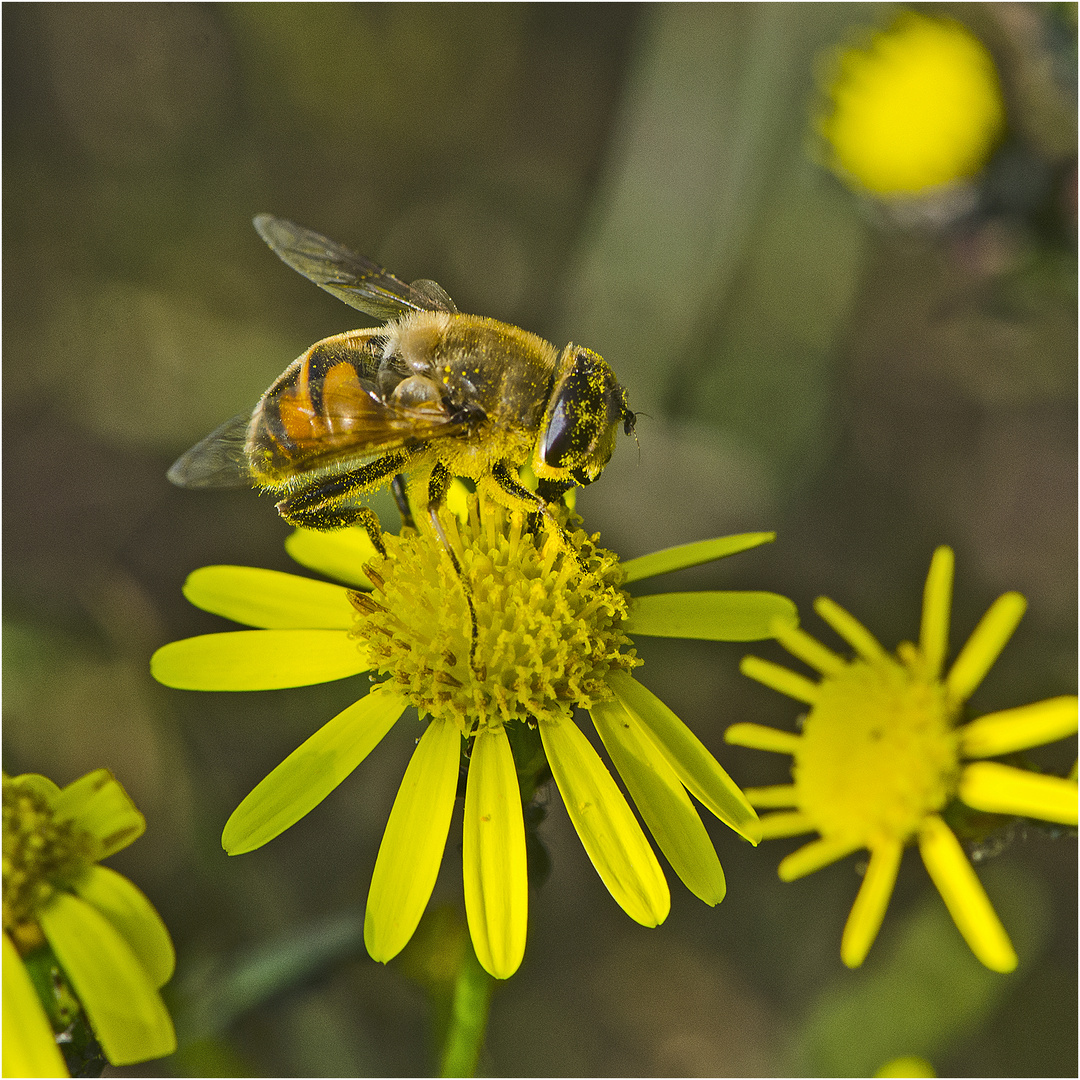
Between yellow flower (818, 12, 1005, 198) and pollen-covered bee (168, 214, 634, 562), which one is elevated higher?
yellow flower (818, 12, 1005, 198)

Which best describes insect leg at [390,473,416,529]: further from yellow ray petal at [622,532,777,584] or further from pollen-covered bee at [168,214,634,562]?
yellow ray petal at [622,532,777,584]

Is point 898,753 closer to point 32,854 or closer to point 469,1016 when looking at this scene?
point 469,1016

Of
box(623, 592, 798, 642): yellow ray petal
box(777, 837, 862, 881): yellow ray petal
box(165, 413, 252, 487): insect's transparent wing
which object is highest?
box(165, 413, 252, 487): insect's transparent wing

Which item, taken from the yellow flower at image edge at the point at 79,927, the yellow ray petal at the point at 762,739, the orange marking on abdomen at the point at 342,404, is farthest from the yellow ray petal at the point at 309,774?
the yellow ray petal at the point at 762,739

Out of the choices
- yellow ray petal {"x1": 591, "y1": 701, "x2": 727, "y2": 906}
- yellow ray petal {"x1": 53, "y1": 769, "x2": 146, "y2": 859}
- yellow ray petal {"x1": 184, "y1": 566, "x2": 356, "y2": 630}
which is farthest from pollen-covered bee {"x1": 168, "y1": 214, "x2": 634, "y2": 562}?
yellow ray petal {"x1": 53, "y1": 769, "x2": 146, "y2": 859}

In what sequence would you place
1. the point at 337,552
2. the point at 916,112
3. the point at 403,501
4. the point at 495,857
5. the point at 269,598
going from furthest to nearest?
the point at 916,112, the point at 337,552, the point at 269,598, the point at 403,501, the point at 495,857

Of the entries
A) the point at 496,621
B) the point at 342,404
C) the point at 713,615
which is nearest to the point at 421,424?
the point at 342,404
